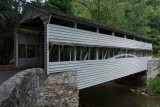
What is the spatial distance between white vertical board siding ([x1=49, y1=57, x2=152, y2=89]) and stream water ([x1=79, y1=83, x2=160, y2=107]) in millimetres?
2598

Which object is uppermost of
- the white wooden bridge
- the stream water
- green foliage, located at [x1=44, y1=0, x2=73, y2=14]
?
green foliage, located at [x1=44, y1=0, x2=73, y2=14]

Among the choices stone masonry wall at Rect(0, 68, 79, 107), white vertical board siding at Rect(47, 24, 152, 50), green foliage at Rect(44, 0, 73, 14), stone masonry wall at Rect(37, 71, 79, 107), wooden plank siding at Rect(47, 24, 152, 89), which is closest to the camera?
stone masonry wall at Rect(0, 68, 79, 107)

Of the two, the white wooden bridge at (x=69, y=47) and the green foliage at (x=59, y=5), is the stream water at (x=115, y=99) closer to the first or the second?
the white wooden bridge at (x=69, y=47)

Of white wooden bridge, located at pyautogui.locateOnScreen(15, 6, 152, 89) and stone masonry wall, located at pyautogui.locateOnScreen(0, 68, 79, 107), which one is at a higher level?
white wooden bridge, located at pyautogui.locateOnScreen(15, 6, 152, 89)

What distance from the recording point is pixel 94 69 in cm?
1456

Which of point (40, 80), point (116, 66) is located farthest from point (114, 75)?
point (40, 80)

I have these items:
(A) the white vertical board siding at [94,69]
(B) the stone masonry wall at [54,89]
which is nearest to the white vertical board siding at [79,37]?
(A) the white vertical board siding at [94,69]

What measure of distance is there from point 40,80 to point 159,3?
3894 cm

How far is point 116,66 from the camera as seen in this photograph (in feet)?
59.2

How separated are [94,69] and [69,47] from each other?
110 inches

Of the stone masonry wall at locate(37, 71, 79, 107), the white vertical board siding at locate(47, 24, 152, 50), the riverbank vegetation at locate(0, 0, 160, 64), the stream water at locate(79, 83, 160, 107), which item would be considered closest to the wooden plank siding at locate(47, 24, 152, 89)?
the white vertical board siding at locate(47, 24, 152, 50)

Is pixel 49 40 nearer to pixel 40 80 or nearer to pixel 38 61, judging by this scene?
pixel 40 80

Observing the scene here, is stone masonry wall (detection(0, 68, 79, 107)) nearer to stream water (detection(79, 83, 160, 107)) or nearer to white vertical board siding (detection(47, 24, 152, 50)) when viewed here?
white vertical board siding (detection(47, 24, 152, 50))

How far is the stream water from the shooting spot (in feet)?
62.3
